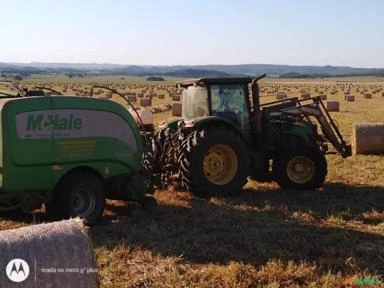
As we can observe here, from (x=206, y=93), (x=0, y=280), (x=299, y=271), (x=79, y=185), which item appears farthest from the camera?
(x=206, y=93)

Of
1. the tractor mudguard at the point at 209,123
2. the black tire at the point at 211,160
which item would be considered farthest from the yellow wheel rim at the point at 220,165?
the tractor mudguard at the point at 209,123

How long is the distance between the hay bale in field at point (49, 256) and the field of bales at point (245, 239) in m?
1.46

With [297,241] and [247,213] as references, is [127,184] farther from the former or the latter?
[297,241]

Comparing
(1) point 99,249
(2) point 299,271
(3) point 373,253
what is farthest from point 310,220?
(1) point 99,249

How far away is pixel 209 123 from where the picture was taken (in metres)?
10.9

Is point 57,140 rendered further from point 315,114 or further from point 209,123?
point 315,114

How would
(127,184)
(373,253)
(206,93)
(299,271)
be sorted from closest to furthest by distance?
(299,271) → (373,253) → (127,184) → (206,93)

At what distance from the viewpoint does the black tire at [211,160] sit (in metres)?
10.5

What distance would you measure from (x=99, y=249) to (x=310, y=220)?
10.9ft

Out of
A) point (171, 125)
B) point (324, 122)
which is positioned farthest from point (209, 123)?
point (324, 122)

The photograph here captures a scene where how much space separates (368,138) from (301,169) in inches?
187

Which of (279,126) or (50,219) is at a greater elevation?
(279,126)

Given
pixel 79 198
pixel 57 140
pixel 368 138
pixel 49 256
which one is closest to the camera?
pixel 49 256

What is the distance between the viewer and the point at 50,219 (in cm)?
862
